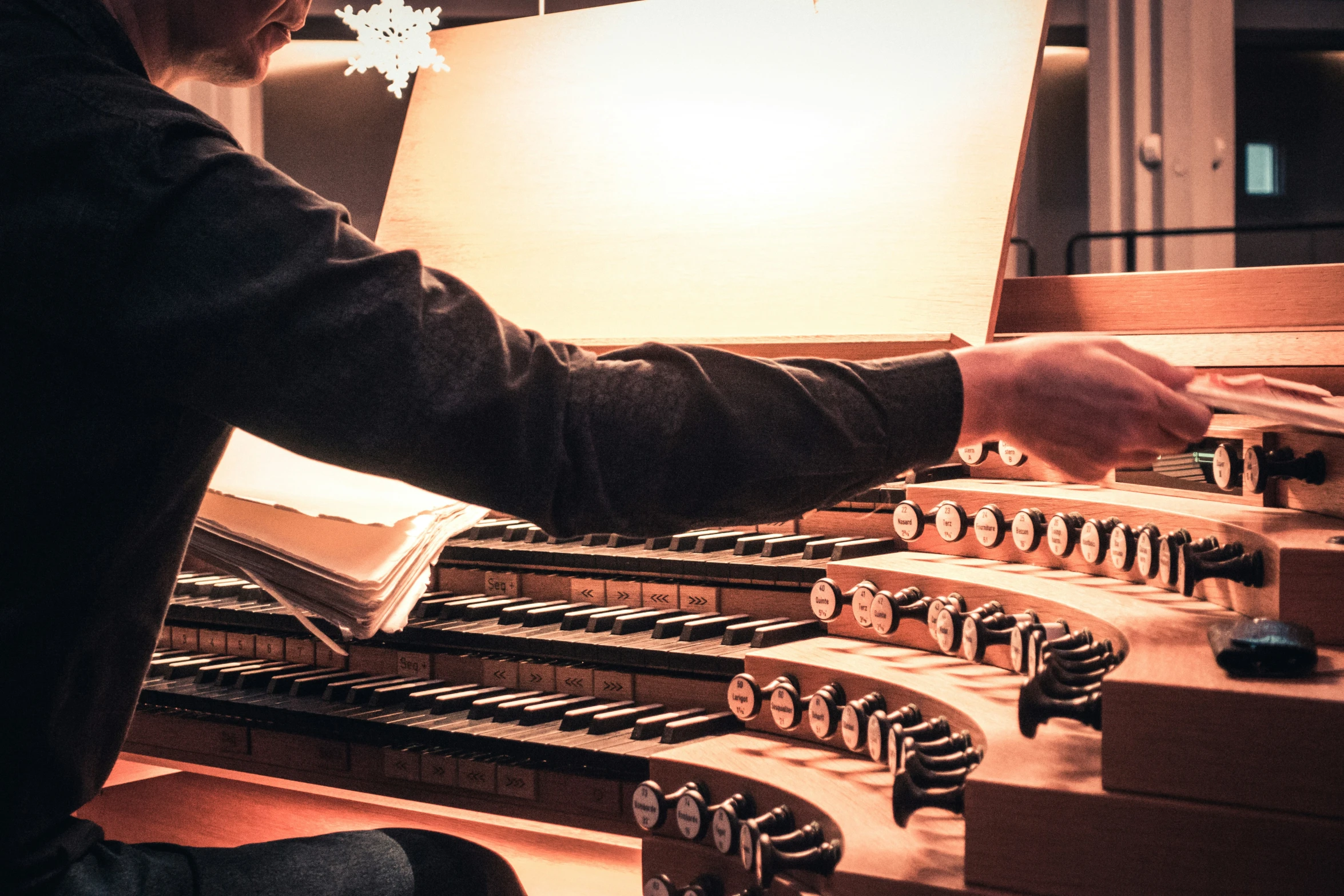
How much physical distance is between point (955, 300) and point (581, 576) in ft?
2.69

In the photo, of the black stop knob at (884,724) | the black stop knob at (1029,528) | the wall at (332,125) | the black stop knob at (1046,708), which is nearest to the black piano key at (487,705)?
the black stop knob at (884,724)

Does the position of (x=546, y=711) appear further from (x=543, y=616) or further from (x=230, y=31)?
(x=230, y=31)

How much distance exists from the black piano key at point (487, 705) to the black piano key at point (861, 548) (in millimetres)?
552

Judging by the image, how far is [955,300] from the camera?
1886 mm

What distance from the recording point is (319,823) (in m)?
2.13

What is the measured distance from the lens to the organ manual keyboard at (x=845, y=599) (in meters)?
0.97

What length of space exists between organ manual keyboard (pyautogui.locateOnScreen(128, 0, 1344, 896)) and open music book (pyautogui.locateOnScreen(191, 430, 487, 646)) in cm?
36

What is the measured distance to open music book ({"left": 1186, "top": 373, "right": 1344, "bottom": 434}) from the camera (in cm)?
98

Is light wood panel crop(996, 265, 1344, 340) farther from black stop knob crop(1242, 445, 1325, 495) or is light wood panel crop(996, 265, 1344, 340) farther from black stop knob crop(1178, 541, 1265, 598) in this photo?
black stop knob crop(1178, 541, 1265, 598)

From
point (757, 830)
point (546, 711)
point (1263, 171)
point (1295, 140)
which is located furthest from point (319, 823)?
point (1295, 140)

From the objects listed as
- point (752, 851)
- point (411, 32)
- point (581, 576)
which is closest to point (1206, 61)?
point (411, 32)

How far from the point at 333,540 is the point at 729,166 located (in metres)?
1.20

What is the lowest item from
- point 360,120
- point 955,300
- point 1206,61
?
point 955,300

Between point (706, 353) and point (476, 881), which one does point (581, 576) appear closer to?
point (476, 881)
